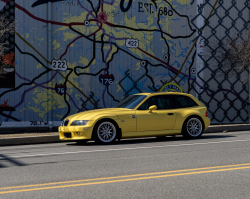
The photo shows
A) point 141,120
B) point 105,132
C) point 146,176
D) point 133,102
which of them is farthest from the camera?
point 133,102

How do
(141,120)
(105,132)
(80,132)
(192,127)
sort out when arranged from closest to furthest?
(80,132), (105,132), (141,120), (192,127)

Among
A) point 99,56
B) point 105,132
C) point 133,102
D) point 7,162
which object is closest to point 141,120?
point 133,102

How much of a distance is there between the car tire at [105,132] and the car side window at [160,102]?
1136 millimetres

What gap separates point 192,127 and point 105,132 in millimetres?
2905

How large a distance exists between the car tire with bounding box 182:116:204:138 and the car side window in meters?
0.71

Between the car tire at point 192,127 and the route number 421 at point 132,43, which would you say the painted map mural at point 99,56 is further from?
the car tire at point 192,127

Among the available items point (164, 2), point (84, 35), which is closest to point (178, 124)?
point (84, 35)

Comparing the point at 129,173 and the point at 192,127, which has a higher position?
the point at 192,127

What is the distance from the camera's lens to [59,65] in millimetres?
17094

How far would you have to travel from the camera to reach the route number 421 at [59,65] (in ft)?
55.8

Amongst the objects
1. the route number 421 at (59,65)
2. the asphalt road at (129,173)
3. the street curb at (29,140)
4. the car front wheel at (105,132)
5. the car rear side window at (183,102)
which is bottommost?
the street curb at (29,140)

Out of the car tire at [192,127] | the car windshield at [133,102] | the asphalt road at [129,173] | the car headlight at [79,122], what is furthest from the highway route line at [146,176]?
the car windshield at [133,102]

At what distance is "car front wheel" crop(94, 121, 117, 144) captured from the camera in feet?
33.7

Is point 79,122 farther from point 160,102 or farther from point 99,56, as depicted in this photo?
point 99,56
